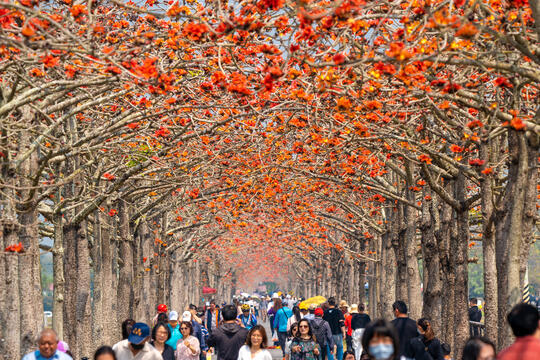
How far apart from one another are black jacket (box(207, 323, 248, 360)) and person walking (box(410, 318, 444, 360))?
2.50m

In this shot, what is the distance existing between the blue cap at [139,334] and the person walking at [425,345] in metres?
3.13

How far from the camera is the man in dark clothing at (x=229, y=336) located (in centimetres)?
1173

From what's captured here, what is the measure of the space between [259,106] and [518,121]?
6.28 m

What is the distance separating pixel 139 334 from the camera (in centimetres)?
873

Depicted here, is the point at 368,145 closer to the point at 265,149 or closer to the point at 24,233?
the point at 265,149

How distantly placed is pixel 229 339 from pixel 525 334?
625 cm

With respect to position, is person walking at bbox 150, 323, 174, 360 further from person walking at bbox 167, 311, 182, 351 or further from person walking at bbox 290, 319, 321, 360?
person walking at bbox 290, 319, 321, 360

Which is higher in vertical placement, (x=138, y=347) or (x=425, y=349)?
(x=138, y=347)

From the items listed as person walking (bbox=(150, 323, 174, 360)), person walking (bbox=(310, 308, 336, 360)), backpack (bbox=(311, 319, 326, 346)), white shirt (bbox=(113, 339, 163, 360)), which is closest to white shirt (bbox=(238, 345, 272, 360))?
person walking (bbox=(150, 323, 174, 360))

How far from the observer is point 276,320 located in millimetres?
20297

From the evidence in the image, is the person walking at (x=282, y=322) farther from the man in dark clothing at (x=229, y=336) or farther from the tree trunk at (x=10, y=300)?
the tree trunk at (x=10, y=300)

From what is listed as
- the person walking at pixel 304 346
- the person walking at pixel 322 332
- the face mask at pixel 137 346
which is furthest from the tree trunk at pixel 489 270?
the face mask at pixel 137 346

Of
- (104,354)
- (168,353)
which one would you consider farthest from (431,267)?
(104,354)

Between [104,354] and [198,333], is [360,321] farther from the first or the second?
[104,354]
